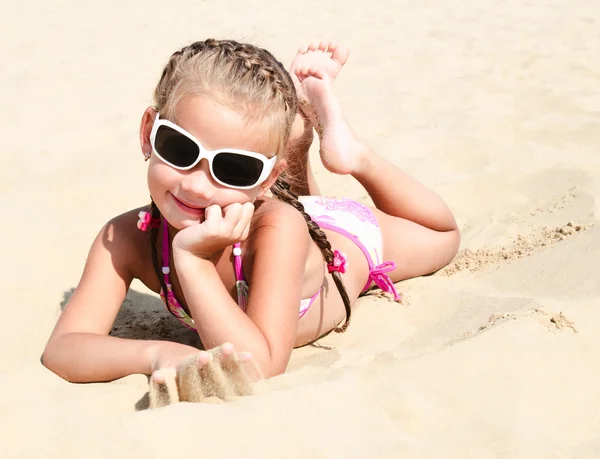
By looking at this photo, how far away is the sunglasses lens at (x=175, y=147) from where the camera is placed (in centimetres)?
239

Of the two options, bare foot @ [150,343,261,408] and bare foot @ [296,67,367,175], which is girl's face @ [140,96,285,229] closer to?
bare foot @ [150,343,261,408]

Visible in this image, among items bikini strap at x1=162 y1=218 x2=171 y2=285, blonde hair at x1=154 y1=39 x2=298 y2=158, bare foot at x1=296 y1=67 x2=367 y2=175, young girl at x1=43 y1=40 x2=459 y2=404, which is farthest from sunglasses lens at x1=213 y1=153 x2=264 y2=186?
bare foot at x1=296 y1=67 x2=367 y2=175

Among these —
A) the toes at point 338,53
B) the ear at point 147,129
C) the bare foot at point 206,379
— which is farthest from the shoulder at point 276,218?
the toes at point 338,53

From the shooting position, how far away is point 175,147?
2412 mm

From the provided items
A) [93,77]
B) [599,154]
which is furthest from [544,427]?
[93,77]

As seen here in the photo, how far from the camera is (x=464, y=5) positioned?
915 centimetres

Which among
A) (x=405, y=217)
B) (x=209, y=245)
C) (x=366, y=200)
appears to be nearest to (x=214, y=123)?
(x=209, y=245)

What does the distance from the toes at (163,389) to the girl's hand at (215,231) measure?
44 cm

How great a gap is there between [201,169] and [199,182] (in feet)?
0.14

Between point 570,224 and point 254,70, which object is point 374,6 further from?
point 254,70

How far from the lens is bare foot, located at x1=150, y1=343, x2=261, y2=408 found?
2104mm

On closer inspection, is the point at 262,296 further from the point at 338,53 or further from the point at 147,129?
the point at 338,53

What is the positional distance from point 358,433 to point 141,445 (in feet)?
1.77

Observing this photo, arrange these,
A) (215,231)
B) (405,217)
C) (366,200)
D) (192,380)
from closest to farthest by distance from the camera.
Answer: (192,380)
(215,231)
(405,217)
(366,200)
